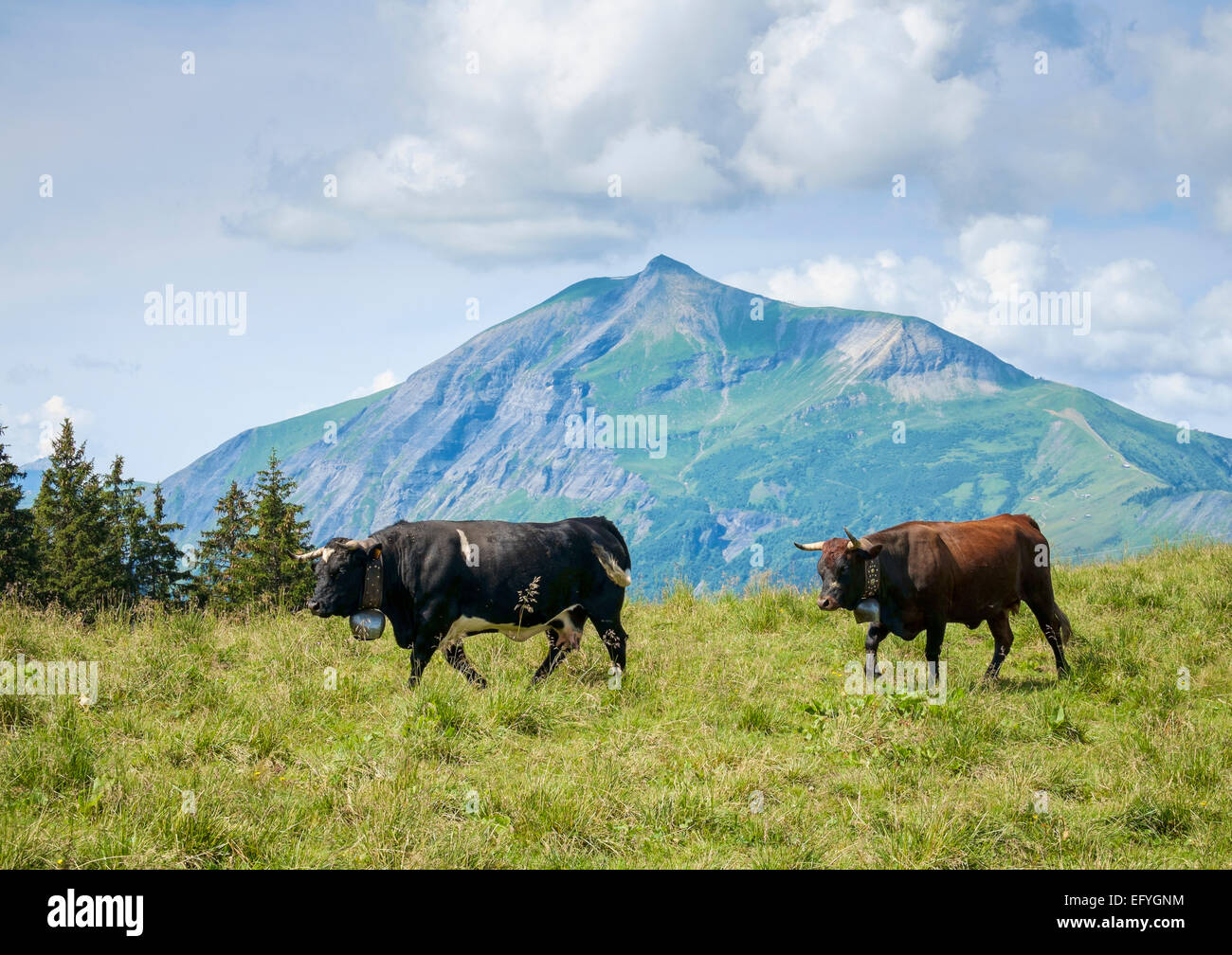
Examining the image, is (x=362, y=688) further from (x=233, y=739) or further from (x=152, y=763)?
(x=152, y=763)

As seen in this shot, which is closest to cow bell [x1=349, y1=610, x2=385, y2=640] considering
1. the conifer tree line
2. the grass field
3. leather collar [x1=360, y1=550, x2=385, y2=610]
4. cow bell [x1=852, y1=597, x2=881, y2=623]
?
leather collar [x1=360, y1=550, x2=385, y2=610]

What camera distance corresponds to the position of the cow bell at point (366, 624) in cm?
1011

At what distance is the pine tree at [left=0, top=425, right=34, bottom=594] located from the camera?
3628 centimetres

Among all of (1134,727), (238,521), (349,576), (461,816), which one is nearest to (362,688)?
(349,576)

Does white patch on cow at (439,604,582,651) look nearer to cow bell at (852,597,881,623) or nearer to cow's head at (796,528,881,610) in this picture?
cow's head at (796,528,881,610)

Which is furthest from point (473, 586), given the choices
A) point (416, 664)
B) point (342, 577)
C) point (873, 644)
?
point (873, 644)

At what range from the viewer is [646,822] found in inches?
247

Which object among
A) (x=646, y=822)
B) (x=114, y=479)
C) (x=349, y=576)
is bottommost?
(x=646, y=822)

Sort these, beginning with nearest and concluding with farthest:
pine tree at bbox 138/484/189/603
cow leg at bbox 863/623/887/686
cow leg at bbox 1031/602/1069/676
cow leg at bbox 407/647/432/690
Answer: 1. cow leg at bbox 407/647/432/690
2. cow leg at bbox 863/623/887/686
3. cow leg at bbox 1031/602/1069/676
4. pine tree at bbox 138/484/189/603

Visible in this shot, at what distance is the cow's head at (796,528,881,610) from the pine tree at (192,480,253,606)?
118ft

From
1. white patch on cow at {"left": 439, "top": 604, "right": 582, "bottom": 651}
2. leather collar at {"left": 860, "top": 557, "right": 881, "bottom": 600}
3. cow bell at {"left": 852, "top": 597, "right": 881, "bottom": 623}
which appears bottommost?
white patch on cow at {"left": 439, "top": 604, "right": 582, "bottom": 651}

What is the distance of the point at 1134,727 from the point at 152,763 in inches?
309

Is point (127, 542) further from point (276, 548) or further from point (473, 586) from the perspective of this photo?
point (473, 586)

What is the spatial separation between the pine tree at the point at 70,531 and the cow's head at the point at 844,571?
37830 mm
